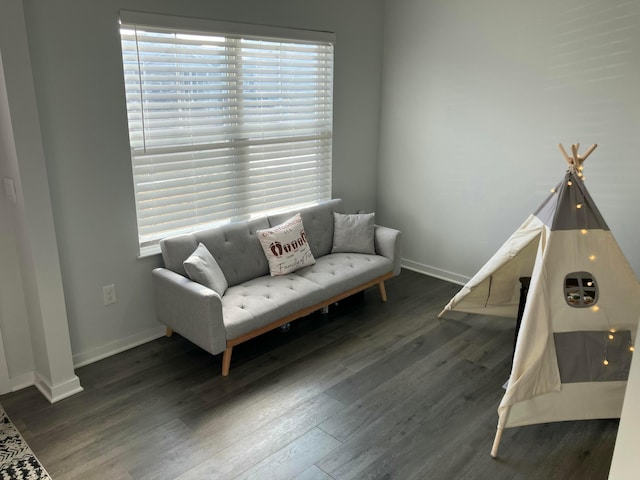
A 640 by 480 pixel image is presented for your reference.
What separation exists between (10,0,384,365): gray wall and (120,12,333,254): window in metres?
0.10

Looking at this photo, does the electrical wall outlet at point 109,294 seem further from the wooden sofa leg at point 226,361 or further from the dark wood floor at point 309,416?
the wooden sofa leg at point 226,361

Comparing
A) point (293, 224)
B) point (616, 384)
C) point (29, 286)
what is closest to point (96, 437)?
point (29, 286)

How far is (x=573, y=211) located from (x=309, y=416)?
1686 millimetres

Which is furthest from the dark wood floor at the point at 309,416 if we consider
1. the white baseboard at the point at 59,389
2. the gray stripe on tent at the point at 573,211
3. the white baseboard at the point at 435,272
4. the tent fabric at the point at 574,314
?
the gray stripe on tent at the point at 573,211

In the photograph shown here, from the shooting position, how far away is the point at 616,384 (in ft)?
8.26

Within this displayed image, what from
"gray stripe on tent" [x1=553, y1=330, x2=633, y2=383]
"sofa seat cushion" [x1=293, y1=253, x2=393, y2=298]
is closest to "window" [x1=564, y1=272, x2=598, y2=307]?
"gray stripe on tent" [x1=553, y1=330, x2=633, y2=383]

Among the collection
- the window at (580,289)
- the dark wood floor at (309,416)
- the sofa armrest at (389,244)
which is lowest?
the dark wood floor at (309,416)

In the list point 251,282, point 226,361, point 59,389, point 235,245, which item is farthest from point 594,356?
point 59,389

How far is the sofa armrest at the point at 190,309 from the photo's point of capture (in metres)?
2.86

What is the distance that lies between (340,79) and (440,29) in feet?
2.92

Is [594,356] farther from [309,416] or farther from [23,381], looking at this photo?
[23,381]

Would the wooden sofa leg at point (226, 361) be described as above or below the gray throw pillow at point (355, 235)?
below

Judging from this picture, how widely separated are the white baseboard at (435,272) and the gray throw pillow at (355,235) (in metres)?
0.80

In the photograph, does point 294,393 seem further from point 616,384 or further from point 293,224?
point 616,384
